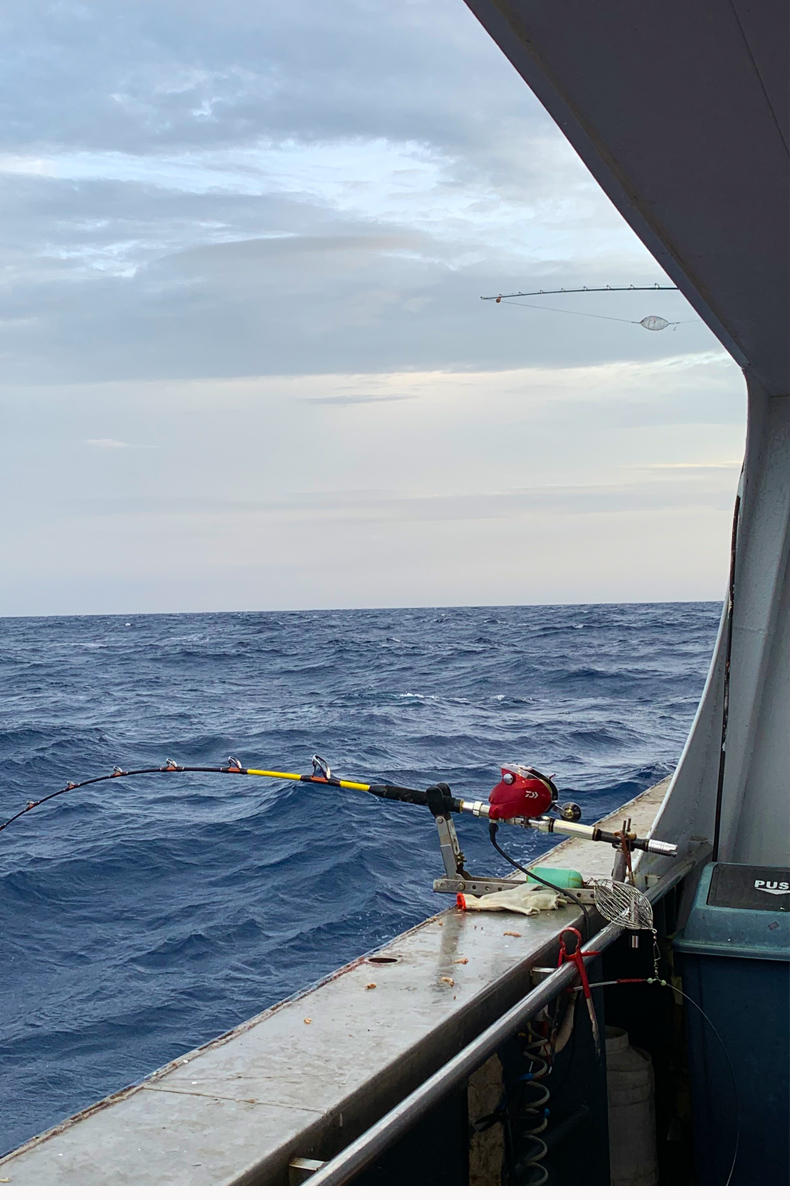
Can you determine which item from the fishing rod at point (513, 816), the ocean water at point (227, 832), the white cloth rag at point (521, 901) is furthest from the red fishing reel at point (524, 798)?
the ocean water at point (227, 832)

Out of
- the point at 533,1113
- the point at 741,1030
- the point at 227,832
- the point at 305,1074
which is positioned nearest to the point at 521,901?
the point at 533,1113

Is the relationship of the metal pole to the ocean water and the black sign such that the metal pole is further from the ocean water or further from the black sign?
the ocean water

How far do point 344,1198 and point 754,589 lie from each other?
2.99 m

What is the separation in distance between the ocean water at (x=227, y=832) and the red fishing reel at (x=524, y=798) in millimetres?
2899

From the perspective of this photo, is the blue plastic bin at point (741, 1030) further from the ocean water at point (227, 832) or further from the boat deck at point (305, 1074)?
the ocean water at point (227, 832)

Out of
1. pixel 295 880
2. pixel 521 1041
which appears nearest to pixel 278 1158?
pixel 521 1041

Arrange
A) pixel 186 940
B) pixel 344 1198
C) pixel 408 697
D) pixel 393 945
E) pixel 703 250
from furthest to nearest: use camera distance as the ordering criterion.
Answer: pixel 408 697 → pixel 186 940 → pixel 393 945 → pixel 703 250 → pixel 344 1198

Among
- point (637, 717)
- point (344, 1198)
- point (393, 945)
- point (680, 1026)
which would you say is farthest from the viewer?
point (637, 717)

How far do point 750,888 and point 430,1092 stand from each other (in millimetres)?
1717

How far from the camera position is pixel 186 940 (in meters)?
6.52

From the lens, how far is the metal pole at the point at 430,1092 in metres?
1.43

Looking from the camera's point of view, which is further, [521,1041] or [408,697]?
[408,697]

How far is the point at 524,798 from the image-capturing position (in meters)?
2.72

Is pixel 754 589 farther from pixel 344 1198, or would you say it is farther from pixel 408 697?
pixel 408 697
